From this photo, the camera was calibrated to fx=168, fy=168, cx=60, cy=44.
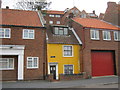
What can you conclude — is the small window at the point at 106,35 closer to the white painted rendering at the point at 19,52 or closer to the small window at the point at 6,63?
the white painted rendering at the point at 19,52

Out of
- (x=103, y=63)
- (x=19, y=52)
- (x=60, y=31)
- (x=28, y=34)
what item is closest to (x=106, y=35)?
(x=103, y=63)

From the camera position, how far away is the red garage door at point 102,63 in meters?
23.7

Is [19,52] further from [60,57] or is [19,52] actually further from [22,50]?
[60,57]

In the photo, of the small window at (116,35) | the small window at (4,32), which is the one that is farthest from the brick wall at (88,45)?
the small window at (4,32)

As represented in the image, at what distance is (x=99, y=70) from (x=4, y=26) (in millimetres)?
14142

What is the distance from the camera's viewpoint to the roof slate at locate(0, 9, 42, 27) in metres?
21.7

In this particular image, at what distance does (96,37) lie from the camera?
24000mm

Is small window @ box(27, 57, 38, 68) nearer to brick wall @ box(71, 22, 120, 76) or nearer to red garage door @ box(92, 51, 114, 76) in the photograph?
brick wall @ box(71, 22, 120, 76)

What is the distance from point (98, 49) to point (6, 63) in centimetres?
1246

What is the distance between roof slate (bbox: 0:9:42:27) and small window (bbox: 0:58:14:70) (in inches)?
179

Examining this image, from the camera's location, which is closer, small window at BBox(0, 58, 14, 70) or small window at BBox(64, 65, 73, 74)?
small window at BBox(0, 58, 14, 70)

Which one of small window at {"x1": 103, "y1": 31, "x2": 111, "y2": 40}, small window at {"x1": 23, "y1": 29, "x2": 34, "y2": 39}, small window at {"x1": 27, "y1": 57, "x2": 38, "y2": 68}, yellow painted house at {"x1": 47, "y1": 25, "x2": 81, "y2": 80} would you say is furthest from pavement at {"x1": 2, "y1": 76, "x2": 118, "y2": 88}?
small window at {"x1": 103, "y1": 31, "x2": 111, "y2": 40}

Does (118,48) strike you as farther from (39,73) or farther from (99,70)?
(39,73)

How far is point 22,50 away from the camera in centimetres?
2038
